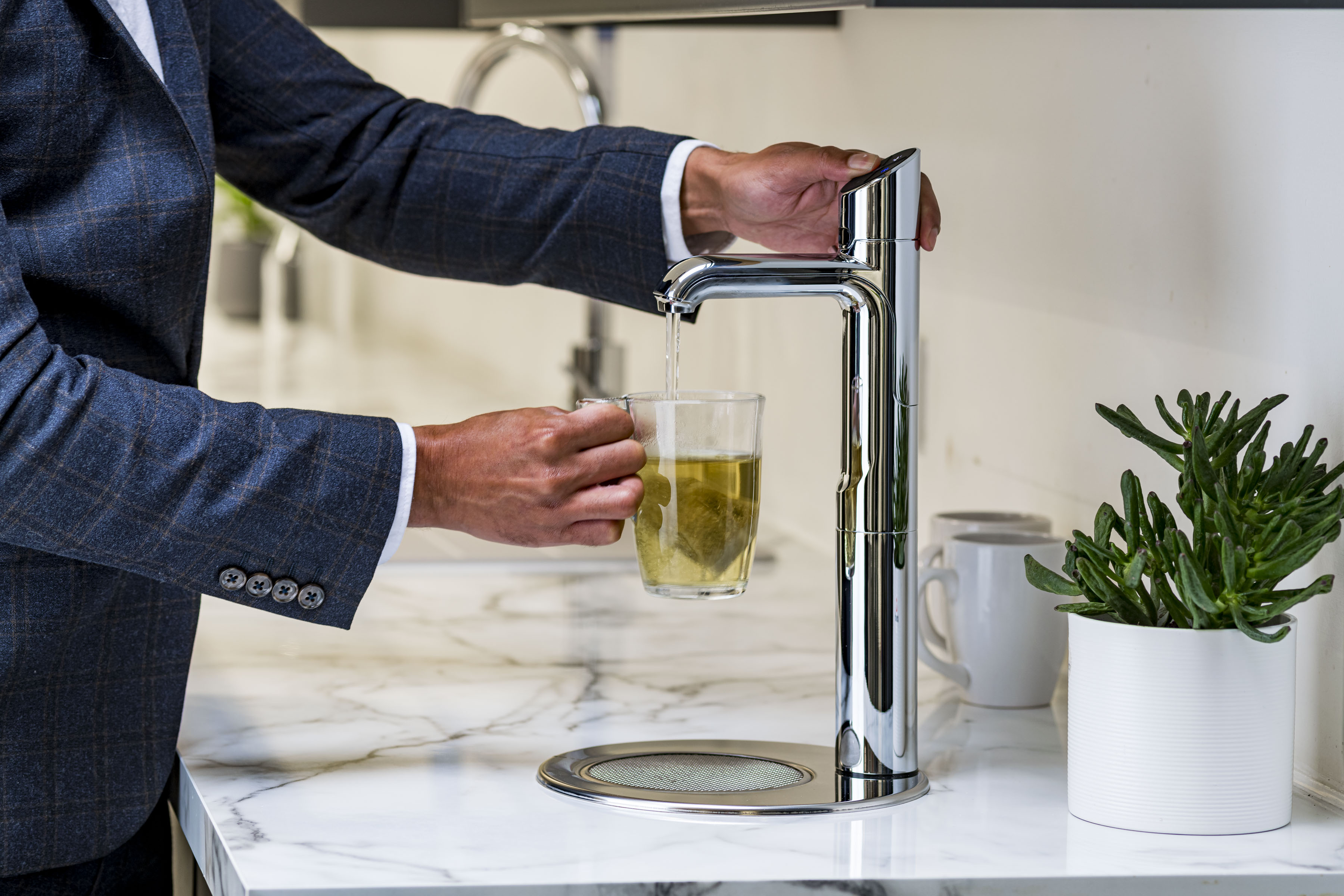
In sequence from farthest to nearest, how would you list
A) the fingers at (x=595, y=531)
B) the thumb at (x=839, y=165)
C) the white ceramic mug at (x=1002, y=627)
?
the white ceramic mug at (x=1002, y=627) < the thumb at (x=839, y=165) < the fingers at (x=595, y=531)

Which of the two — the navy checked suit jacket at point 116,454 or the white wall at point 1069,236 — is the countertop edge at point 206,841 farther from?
the white wall at point 1069,236

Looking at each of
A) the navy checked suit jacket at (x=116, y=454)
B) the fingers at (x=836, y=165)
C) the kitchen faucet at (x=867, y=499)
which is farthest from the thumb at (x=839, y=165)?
the navy checked suit jacket at (x=116, y=454)

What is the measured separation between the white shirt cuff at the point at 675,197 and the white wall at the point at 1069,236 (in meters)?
0.30

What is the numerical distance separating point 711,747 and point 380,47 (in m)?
3.55

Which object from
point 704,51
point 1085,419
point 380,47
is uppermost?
point 380,47

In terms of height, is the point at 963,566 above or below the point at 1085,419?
below

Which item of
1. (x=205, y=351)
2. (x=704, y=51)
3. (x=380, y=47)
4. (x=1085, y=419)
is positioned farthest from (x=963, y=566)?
(x=380, y=47)

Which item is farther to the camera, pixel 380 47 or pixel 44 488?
pixel 380 47

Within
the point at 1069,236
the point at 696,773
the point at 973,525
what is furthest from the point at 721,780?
the point at 1069,236

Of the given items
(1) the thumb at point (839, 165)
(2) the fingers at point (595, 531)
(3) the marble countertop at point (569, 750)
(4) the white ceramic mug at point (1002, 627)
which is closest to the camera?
(3) the marble countertop at point (569, 750)

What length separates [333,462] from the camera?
0.84m

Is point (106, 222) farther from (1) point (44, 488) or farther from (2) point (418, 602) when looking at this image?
(2) point (418, 602)

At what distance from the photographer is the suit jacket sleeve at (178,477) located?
79 centimetres

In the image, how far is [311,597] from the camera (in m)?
0.85
